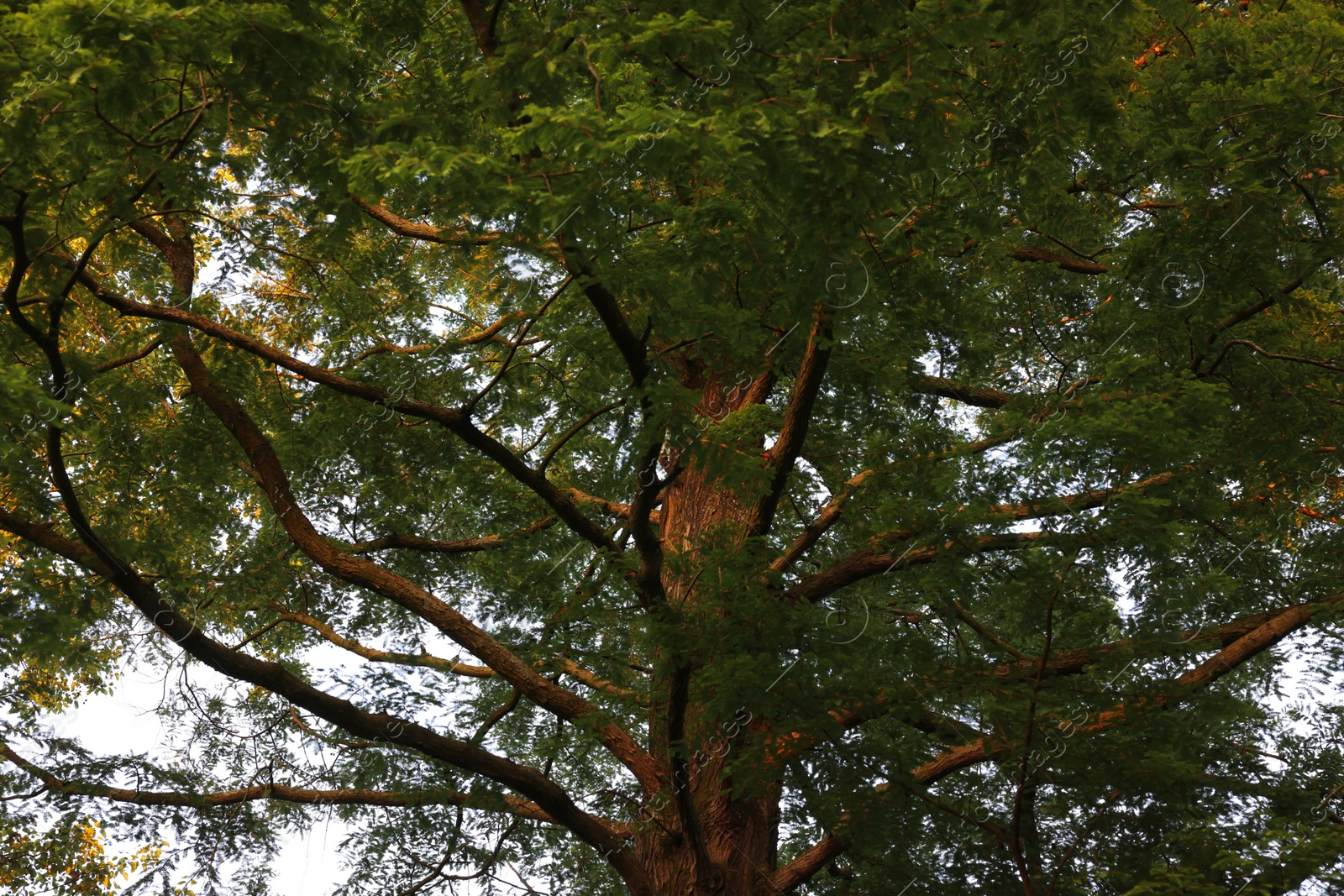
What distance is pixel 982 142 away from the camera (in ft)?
21.7

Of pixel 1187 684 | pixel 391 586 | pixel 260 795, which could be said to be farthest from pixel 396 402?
pixel 1187 684

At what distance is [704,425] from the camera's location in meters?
6.24

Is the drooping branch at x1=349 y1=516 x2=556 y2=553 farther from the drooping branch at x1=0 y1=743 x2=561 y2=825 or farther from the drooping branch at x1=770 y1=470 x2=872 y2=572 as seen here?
the drooping branch at x1=770 y1=470 x2=872 y2=572

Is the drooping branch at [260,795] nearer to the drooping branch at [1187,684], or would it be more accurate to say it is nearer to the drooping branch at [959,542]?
the drooping branch at [1187,684]

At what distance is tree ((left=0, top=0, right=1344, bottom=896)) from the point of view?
486 cm

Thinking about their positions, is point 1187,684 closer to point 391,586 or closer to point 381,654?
point 391,586

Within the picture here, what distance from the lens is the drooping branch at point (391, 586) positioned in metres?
7.13

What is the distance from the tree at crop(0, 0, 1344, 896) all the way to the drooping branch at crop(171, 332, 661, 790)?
3 centimetres

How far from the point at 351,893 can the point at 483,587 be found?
253cm

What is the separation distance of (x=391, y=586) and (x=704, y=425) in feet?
7.83

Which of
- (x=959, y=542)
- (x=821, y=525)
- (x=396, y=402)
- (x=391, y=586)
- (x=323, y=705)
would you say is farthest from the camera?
(x=821, y=525)

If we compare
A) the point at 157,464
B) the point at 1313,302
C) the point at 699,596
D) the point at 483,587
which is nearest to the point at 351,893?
the point at 483,587

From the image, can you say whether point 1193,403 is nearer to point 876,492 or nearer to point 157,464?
point 876,492

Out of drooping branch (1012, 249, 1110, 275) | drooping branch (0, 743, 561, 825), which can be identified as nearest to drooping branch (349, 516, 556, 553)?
drooping branch (0, 743, 561, 825)
